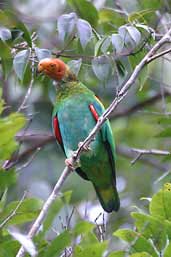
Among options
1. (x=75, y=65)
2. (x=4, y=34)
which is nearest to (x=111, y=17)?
(x=75, y=65)

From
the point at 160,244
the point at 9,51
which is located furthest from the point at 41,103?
the point at 160,244

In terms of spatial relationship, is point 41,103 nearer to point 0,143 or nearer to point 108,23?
point 108,23

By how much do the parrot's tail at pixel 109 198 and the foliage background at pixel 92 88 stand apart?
11 centimetres

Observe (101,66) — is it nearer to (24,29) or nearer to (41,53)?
(41,53)

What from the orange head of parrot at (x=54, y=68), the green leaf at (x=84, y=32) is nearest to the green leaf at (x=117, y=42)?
the green leaf at (x=84, y=32)

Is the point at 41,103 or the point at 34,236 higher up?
the point at 34,236

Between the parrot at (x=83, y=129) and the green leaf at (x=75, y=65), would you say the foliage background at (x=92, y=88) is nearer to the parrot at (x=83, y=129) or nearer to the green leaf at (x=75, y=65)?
the green leaf at (x=75, y=65)

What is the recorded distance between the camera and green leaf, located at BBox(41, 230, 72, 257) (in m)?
3.00

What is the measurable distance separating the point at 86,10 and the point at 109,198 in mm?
1350

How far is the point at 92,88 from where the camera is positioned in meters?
6.23

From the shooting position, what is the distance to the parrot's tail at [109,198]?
4.97 meters

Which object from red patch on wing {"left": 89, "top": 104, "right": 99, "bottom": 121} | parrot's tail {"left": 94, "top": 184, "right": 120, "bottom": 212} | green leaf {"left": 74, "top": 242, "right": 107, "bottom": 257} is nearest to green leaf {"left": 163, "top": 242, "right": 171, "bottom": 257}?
green leaf {"left": 74, "top": 242, "right": 107, "bottom": 257}

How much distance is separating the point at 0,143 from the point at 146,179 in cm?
420

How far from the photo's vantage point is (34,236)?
297cm
